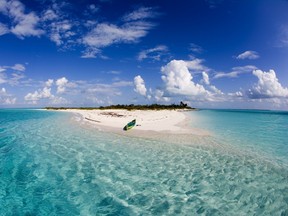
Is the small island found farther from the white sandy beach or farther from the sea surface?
the sea surface

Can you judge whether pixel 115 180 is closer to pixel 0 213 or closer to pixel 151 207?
pixel 151 207

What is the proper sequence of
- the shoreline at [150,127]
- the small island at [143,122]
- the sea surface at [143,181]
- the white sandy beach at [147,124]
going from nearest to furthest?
the sea surface at [143,181] < the shoreline at [150,127] < the white sandy beach at [147,124] < the small island at [143,122]

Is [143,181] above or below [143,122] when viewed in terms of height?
below

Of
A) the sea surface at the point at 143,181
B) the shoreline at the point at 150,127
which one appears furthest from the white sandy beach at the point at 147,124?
the sea surface at the point at 143,181

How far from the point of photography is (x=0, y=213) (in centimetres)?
683

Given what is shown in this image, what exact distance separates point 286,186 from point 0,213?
10.7 metres

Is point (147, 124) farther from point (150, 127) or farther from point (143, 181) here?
point (143, 181)

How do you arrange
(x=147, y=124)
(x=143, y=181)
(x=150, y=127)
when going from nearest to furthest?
(x=143, y=181) → (x=150, y=127) → (x=147, y=124)

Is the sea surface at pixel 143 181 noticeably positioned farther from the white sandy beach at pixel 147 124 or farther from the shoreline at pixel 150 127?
the white sandy beach at pixel 147 124

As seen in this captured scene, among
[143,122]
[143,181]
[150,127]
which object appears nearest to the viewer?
[143,181]

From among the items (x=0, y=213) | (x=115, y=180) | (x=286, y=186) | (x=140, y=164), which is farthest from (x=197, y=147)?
(x=0, y=213)

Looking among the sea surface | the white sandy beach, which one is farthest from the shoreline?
the sea surface

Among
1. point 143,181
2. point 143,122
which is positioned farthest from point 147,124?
point 143,181

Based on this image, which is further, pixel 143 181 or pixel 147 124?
pixel 147 124
